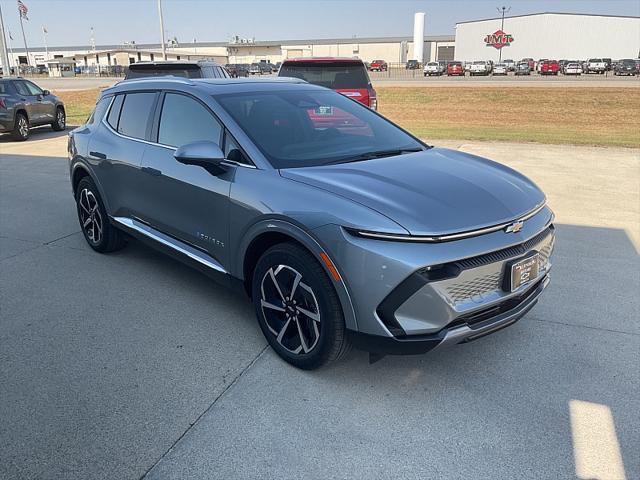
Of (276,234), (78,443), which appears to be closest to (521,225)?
(276,234)

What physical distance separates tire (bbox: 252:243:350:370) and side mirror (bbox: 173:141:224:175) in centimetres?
69

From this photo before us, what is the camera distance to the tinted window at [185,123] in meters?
3.77

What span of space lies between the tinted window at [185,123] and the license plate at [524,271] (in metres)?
2.09

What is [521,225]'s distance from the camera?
2.98 m

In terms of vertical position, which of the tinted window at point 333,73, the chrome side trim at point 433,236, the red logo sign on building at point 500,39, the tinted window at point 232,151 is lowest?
the chrome side trim at point 433,236

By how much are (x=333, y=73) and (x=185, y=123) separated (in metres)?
6.83

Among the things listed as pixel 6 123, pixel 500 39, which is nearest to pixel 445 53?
pixel 500 39

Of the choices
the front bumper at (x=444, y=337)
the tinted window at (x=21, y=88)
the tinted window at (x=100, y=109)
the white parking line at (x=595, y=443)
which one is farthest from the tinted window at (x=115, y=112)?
the tinted window at (x=21, y=88)

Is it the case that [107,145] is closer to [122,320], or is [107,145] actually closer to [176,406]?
[122,320]

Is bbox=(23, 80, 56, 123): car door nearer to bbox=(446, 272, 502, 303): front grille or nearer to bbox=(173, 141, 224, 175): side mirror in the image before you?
bbox=(173, 141, 224, 175): side mirror

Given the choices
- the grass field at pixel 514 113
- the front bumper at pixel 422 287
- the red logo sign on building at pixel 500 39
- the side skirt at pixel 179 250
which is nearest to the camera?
the front bumper at pixel 422 287

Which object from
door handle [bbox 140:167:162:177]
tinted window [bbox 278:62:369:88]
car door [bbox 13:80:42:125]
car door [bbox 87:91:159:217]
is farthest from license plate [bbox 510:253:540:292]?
car door [bbox 13:80:42:125]

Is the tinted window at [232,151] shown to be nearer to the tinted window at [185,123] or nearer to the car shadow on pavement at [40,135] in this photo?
the tinted window at [185,123]

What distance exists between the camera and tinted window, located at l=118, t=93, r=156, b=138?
451 centimetres
